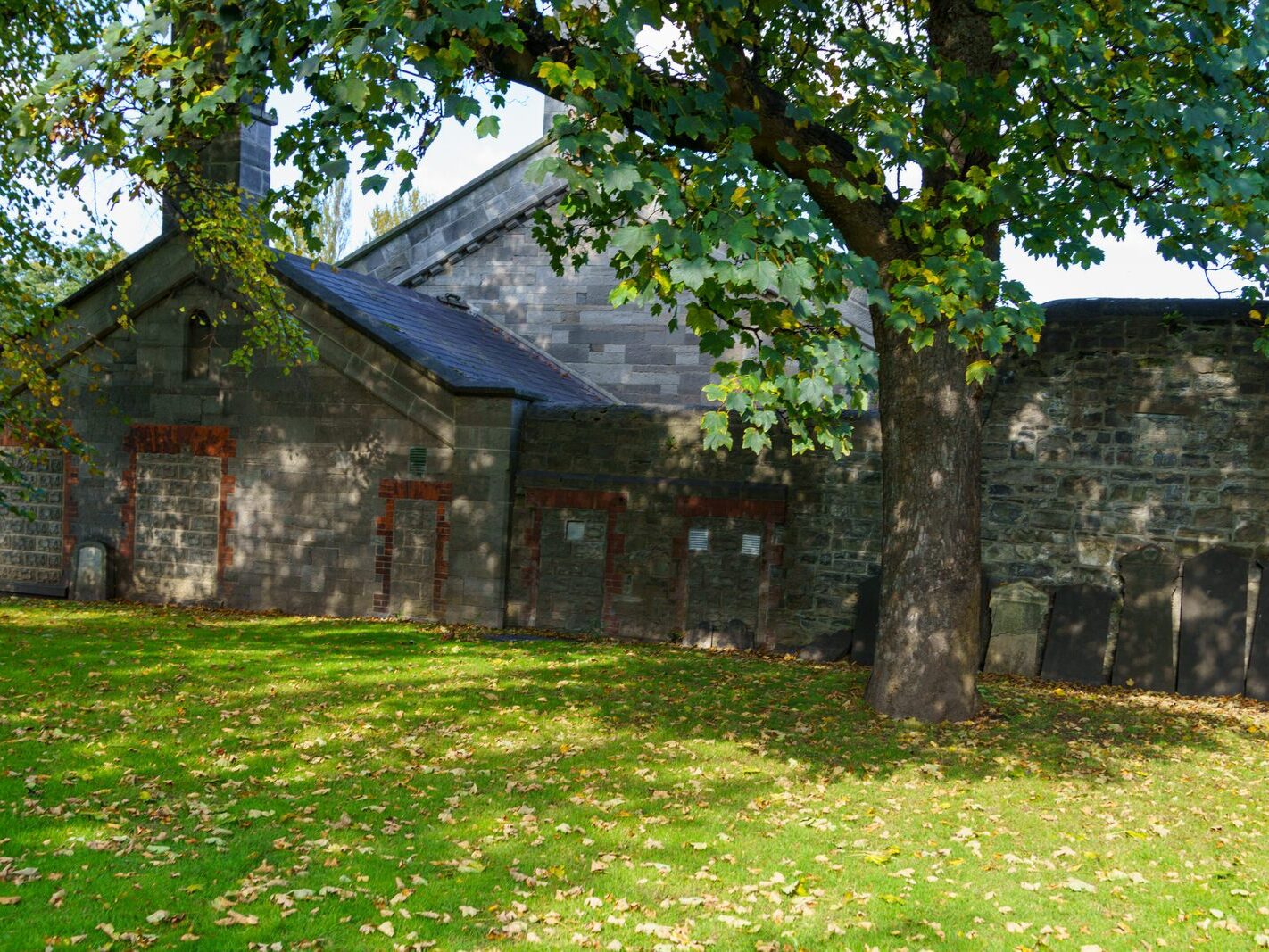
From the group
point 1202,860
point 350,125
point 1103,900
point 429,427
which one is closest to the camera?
point 1103,900

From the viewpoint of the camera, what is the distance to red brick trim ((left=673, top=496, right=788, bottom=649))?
603 inches

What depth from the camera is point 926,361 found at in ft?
34.5

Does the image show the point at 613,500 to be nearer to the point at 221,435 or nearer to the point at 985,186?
the point at 221,435

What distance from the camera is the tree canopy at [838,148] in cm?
774

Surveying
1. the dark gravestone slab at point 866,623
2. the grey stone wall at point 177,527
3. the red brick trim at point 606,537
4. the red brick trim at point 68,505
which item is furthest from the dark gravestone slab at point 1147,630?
the red brick trim at point 68,505

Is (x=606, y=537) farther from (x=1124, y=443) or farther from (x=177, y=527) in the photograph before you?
(x=177, y=527)

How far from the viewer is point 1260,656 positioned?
42.7 feet

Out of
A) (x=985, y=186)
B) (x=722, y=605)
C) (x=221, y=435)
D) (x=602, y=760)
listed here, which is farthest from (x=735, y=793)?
(x=221, y=435)

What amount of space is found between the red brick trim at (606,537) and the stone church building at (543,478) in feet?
0.10

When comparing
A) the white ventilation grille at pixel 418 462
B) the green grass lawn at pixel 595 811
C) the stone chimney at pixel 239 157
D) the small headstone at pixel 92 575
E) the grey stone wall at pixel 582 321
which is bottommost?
the green grass lawn at pixel 595 811

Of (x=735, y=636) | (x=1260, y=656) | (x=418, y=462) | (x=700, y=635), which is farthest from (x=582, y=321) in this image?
(x=1260, y=656)

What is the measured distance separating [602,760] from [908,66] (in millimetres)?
5636

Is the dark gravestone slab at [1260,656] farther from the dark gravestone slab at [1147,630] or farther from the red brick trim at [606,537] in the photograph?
the red brick trim at [606,537]

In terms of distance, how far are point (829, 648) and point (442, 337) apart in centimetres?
782
